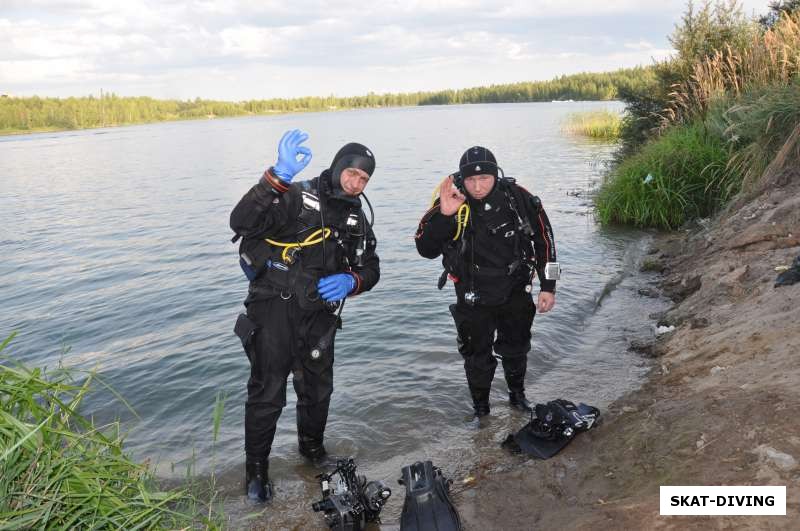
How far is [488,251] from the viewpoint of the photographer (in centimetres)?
455

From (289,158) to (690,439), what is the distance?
9.03ft

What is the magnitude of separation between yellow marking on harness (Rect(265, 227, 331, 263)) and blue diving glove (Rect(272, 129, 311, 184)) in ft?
1.43

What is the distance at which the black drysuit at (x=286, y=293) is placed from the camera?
3.83 m

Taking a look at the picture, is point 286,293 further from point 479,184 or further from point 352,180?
point 479,184

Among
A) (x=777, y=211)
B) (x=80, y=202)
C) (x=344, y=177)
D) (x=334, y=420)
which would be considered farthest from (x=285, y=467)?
(x=80, y=202)

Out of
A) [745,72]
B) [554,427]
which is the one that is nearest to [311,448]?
[554,427]

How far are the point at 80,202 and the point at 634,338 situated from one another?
19.0m

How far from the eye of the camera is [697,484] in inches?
107

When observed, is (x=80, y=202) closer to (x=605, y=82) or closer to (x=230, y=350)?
(x=230, y=350)

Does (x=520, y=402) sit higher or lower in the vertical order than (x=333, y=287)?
lower

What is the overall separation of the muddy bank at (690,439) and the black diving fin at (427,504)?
0.77 ft

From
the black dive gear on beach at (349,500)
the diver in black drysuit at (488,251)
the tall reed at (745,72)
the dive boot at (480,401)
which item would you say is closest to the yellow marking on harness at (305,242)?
the diver in black drysuit at (488,251)

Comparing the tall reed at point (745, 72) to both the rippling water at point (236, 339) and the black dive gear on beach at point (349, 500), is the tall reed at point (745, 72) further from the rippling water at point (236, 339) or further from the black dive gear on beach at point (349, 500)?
the black dive gear on beach at point (349, 500)

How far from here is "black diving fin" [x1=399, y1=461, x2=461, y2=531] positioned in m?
3.16
